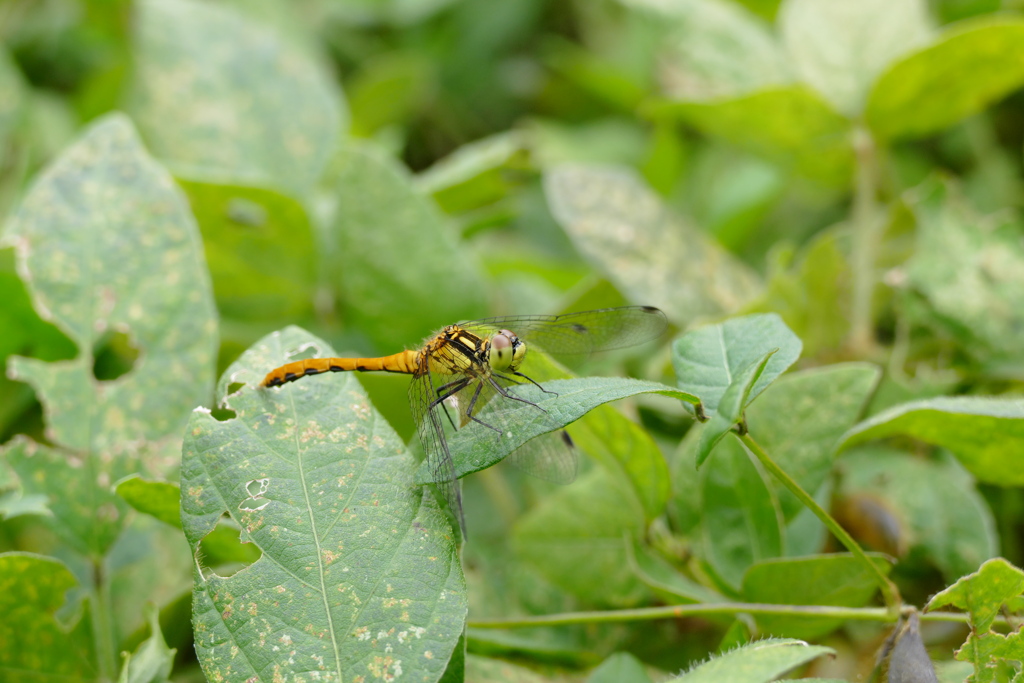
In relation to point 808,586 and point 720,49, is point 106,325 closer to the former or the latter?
→ point 808,586

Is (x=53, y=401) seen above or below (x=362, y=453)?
below

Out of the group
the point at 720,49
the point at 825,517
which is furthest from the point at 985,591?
the point at 720,49

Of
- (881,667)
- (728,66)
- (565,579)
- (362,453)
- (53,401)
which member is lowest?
(565,579)

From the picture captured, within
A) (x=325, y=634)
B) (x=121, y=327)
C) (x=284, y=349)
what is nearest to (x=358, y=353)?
(x=121, y=327)

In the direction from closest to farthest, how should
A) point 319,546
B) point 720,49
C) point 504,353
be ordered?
point 319,546, point 504,353, point 720,49

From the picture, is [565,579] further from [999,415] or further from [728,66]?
[728,66]

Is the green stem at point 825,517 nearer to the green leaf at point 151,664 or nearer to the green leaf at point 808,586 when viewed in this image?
the green leaf at point 808,586

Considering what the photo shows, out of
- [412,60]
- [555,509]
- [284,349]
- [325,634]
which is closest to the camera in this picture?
[325,634]
